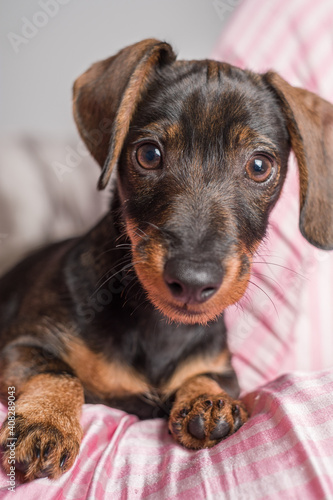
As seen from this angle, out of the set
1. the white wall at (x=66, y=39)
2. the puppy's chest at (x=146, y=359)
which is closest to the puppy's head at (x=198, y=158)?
the puppy's chest at (x=146, y=359)

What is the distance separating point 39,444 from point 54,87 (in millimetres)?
4364

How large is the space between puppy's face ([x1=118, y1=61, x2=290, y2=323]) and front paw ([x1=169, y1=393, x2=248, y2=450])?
0.47m

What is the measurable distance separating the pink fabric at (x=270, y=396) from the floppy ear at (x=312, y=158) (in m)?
0.58

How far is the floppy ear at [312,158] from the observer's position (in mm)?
2803

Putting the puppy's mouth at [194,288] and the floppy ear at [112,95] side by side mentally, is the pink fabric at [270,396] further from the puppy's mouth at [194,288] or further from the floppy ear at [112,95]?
the floppy ear at [112,95]

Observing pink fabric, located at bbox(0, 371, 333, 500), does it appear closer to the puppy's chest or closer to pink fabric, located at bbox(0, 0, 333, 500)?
pink fabric, located at bbox(0, 0, 333, 500)

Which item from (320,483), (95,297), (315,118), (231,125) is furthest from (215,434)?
(315,118)

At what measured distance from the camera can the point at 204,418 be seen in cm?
244

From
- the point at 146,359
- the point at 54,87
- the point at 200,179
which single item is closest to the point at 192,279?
the point at 200,179

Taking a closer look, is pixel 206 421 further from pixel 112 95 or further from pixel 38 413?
pixel 112 95

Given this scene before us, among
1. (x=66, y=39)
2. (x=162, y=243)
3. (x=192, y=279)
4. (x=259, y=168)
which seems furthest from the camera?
(x=66, y=39)

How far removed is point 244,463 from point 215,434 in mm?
376

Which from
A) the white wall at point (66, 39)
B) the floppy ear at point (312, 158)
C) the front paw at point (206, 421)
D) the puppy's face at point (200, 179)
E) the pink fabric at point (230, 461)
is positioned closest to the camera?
the pink fabric at point (230, 461)

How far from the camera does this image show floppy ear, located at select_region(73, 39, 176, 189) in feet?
8.70
